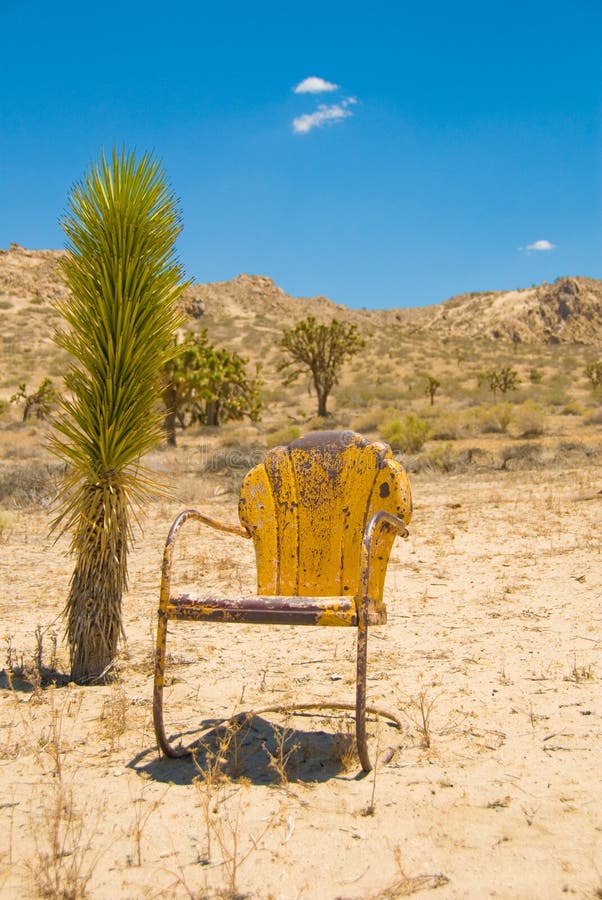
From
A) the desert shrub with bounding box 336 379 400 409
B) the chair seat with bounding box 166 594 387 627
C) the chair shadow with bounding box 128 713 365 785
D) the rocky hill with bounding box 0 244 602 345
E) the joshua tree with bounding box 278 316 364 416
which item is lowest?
the chair shadow with bounding box 128 713 365 785

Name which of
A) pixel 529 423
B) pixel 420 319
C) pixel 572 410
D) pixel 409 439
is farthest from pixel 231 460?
pixel 420 319

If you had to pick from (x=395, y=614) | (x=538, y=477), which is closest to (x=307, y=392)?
(x=538, y=477)

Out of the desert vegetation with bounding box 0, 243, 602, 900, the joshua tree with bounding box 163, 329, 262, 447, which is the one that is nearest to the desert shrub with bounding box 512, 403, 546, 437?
the joshua tree with bounding box 163, 329, 262, 447

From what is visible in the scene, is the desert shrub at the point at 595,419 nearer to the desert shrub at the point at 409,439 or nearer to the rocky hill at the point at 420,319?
the desert shrub at the point at 409,439

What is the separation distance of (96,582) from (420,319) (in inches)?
2923

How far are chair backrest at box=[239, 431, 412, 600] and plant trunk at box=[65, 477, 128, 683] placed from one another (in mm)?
1063

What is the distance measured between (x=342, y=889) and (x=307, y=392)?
35689 millimetres

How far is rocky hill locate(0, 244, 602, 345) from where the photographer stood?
57.2 meters

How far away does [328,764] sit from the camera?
10.7 ft

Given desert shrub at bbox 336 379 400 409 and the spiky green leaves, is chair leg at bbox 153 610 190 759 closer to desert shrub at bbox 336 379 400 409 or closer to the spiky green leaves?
the spiky green leaves

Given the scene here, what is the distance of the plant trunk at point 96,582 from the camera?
170 inches

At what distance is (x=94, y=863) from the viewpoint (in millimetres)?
2441

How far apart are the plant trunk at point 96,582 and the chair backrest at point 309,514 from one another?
1.06m

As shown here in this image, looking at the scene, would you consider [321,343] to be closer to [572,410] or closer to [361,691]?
[572,410]
